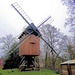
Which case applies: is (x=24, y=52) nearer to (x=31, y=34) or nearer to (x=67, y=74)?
(x=31, y=34)

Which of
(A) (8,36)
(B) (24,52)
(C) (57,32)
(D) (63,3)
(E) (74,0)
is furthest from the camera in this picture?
(A) (8,36)

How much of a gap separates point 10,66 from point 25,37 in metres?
10.1

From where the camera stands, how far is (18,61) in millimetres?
19844

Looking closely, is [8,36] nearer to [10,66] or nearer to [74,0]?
[10,66]

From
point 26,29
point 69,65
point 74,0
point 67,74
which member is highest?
point 74,0

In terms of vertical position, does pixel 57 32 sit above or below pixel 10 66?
above

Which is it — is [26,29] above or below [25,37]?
above

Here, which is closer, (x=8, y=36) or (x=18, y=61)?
(x=18, y=61)

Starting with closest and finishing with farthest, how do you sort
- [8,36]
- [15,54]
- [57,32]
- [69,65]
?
[69,65] < [57,32] < [15,54] < [8,36]

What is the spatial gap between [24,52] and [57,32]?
9.09m

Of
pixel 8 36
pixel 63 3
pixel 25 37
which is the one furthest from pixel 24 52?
pixel 8 36

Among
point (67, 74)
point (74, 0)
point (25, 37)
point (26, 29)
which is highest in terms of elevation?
point (74, 0)

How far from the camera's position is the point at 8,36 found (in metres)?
23.7

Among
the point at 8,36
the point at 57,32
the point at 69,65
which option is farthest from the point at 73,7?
the point at 8,36
